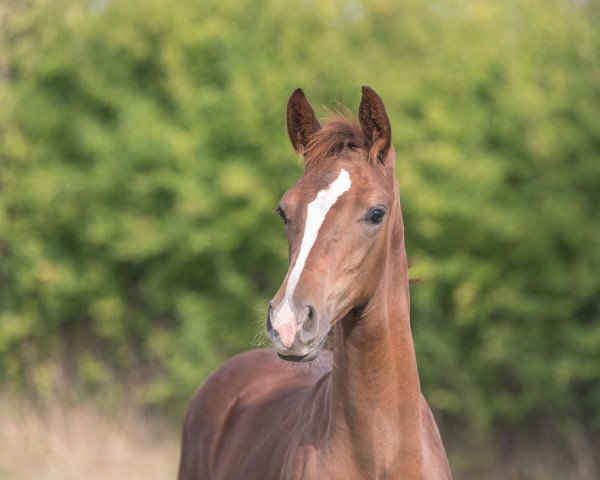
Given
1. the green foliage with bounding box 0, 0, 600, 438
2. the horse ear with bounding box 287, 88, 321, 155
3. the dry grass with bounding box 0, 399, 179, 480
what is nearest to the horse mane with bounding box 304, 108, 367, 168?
the horse ear with bounding box 287, 88, 321, 155

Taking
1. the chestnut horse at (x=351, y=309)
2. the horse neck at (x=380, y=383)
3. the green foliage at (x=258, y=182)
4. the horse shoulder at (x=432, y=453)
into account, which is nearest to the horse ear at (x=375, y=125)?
the chestnut horse at (x=351, y=309)

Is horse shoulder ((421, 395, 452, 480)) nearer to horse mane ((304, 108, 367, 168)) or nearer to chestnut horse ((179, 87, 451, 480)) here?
chestnut horse ((179, 87, 451, 480))

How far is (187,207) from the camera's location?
35.7 ft

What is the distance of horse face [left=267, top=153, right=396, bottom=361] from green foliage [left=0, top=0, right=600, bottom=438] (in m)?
5.53

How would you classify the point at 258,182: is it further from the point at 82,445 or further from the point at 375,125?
the point at 375,125

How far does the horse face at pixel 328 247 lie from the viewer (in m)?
3.47

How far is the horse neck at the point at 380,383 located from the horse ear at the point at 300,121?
530 millimetres

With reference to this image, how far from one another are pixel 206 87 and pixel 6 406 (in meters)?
4.71

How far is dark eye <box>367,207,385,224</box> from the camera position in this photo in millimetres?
3799

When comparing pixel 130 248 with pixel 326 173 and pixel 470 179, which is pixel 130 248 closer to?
pixel 470 179

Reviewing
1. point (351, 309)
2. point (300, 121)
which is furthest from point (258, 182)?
point (351, 309)

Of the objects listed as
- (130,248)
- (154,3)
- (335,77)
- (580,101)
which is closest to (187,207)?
(130,248)

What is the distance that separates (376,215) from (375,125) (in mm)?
433

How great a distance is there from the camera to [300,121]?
4.30 metres
